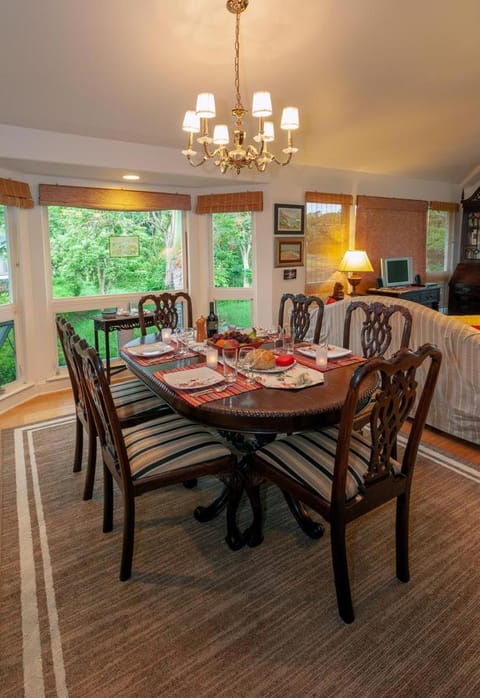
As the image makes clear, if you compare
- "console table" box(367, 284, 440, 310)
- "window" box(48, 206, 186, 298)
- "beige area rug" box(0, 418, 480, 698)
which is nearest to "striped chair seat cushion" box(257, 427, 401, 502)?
"beige area rug" box(0, 418, 480, 698)

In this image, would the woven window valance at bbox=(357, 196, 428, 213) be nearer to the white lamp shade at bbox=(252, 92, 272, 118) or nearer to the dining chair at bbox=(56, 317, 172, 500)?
the white lamp shade at bbox=(252, 92, 272, 118)

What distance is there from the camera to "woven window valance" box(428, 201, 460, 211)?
663 centimetres

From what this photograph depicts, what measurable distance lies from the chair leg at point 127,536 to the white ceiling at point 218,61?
267cm

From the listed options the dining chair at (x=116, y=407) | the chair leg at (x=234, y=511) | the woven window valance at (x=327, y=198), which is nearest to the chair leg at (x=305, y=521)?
the chair leg at (x=234, y=511)

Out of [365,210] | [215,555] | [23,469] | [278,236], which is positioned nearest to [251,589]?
[215,555]

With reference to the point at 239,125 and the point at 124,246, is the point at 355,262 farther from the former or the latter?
the point at 239,125

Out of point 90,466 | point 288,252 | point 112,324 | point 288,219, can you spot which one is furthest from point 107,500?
point 288,219

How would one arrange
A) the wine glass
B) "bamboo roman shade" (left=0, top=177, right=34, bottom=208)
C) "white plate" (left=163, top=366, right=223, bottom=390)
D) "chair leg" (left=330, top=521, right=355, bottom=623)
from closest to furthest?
1. "chair leg" (left=330, top=521, right=355, bottom=623)
2. "white plate" (left=163, top=366, right=223, bottom=390)
3. the wine glass
4. "bamboo roman shade" (left=0, top=177, right=34, bottom=208)

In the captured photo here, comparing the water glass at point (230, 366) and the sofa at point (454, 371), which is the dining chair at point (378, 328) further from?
the water glass at point (230, 366)

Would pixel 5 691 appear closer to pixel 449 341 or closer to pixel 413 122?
pixel 449 341

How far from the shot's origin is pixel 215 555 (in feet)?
6.64

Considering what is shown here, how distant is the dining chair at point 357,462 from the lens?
59.8 inches

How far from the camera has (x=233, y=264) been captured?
5199mm

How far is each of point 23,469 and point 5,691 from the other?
5.13 feet
